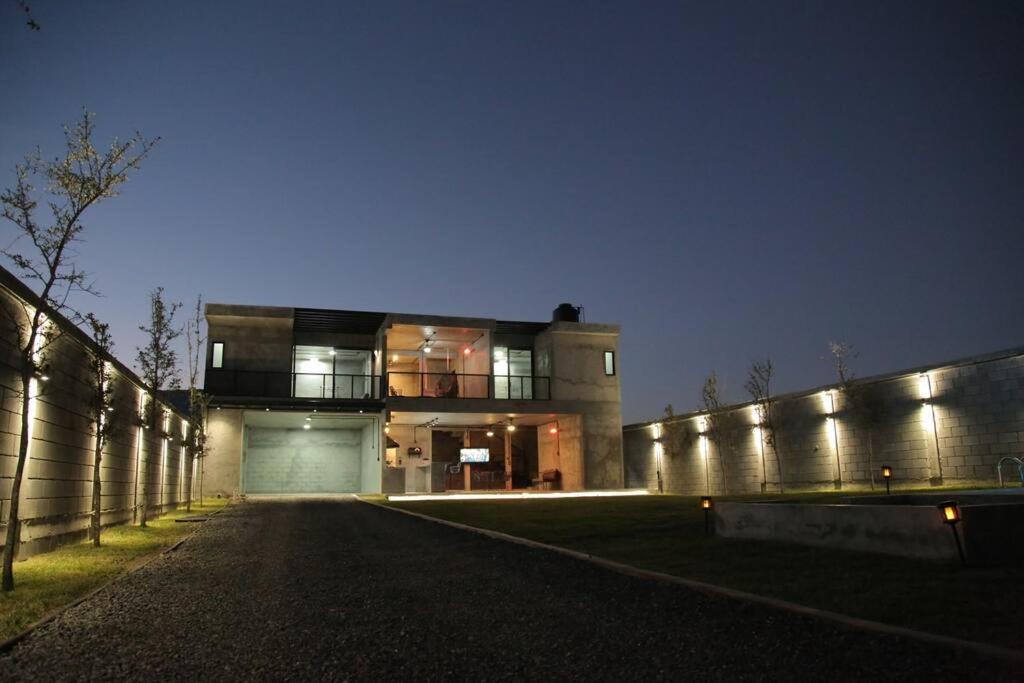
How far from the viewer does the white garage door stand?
32.8 meters

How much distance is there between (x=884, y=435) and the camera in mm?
18281

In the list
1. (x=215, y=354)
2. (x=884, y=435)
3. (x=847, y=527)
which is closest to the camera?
(x=847, y=527)

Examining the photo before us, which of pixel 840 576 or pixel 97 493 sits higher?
pixel 97 493

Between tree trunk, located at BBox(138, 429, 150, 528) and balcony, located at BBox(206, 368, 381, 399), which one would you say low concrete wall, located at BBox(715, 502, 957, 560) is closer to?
tree trunk, located at BBox(138, 429, 150, 528)

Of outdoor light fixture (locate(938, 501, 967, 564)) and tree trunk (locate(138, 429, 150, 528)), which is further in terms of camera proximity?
tree trunk (locate(138, 429, 150, 528))

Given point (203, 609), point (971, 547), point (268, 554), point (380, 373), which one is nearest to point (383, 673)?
point (203, 609)

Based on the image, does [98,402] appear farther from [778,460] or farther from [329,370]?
[329,370]

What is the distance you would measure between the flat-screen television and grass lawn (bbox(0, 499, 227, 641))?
18.5 meters

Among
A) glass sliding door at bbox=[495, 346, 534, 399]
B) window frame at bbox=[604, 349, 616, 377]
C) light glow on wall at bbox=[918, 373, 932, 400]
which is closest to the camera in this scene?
light glow on wall at bbox=[918, 373, 932, 400]

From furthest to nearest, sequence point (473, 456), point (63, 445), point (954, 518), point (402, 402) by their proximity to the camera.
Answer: point (473, 456)
point (402, 402)
point (63, 445)
point (954, 518)

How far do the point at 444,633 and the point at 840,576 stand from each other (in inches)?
135

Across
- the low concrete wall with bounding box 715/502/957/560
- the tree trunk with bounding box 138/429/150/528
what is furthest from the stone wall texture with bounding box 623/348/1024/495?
the tree trunk with bounding box 138/429/150/528

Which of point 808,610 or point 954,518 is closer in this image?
point 808,610

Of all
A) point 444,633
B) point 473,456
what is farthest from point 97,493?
point 473,456
